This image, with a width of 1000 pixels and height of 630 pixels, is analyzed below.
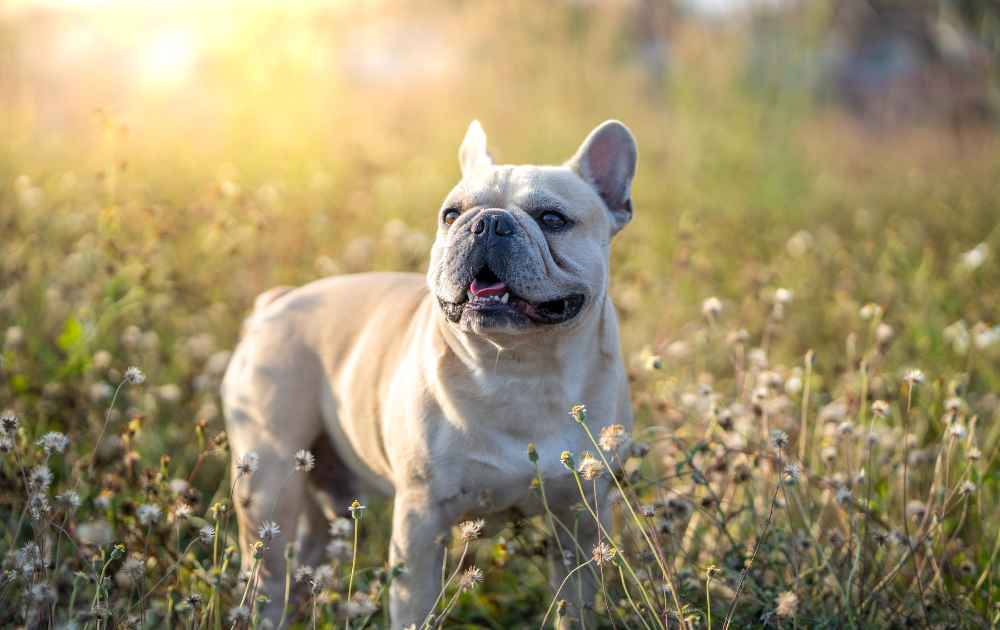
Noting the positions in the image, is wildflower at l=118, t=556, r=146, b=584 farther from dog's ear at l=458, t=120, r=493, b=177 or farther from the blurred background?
dog's ear at l=458, t=120, r=493, b=177

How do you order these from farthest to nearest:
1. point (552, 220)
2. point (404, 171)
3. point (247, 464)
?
point (404, 171), point (552, 220), point (247, 464)

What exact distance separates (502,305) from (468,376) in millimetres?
283

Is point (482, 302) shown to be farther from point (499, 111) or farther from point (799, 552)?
point (499, 111)

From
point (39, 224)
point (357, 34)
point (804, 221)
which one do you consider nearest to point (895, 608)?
point (39, 224)

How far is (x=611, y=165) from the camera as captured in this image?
9.95ft

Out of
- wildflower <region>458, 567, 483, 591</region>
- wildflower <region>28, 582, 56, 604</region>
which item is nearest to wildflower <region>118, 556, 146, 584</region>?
wildflower <region>28, 582, 56, 604</region>

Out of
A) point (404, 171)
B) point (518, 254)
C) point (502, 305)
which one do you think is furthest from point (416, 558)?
point (404, 171)

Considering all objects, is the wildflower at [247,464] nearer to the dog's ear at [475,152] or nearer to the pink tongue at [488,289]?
the pink tongue at [488,289]

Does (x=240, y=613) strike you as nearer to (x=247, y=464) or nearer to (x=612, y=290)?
(x=247, y=464)

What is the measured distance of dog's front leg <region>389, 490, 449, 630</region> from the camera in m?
2.58

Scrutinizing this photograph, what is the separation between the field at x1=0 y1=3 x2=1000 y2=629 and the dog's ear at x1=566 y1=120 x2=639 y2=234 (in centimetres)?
64

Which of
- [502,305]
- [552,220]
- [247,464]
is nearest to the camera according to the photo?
[247,464]

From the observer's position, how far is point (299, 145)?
22.8 feet

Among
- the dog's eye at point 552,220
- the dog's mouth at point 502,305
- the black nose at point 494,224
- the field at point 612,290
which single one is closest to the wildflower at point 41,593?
the field at point 612,290
